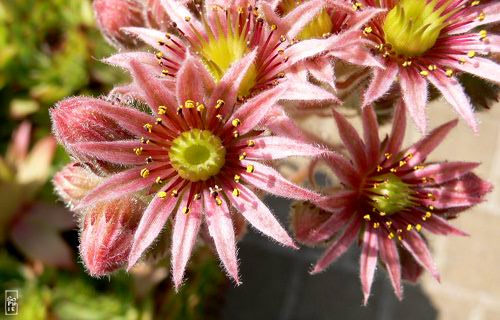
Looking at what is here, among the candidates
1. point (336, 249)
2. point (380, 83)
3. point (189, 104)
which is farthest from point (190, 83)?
point (336, 249)

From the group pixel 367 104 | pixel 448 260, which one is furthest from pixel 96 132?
pixel 448 260

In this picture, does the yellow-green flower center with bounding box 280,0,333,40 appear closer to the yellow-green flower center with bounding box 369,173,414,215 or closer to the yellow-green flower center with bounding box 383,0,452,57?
the yellow-green flower center with bounding box 383,0,452,57

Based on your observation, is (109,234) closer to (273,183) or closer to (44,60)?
(273,183)

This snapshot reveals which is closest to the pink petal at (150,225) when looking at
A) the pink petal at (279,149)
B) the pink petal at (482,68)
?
the pink petal at (279,149)

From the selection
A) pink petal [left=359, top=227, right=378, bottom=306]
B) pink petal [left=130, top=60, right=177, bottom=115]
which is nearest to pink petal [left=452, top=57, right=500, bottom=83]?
pink petal [left=359, top=227, right=378, bottom=306]

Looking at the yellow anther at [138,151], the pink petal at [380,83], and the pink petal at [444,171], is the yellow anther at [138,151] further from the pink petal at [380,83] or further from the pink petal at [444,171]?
the pink petal at [444,171]
